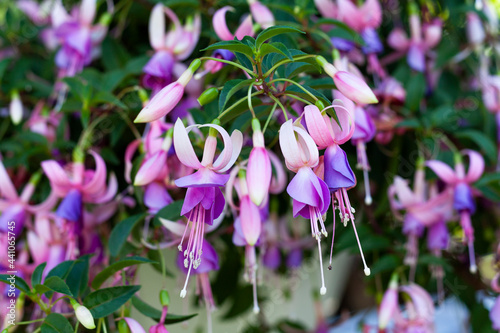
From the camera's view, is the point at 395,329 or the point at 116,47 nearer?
the point at 395,329


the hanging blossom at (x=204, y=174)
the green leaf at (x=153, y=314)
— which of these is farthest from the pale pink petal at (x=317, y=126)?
the green leaf at (x=153, y=314)

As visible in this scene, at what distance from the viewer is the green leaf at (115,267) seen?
0.73 meters

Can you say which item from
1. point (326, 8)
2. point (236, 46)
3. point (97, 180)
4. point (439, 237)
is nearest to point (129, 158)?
point (97, 180)

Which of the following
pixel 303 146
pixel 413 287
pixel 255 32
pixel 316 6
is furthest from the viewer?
pixel 316 6

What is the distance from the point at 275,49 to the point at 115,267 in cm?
40

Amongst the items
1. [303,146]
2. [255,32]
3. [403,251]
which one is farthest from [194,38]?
[403,251]

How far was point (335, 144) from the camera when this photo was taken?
64 cm

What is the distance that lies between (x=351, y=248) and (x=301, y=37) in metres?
0.45

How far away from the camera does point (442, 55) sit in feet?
3.99

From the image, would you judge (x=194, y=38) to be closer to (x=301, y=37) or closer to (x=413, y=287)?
(x=301, y=37)

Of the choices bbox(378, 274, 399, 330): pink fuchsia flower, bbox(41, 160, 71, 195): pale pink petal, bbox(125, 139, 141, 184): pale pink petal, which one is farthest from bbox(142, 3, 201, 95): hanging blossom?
bbox(378, 274, 399, 330): pink fuchsia flower

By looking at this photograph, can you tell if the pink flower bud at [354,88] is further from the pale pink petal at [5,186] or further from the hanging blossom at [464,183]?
the pale pink petal at [5,186]

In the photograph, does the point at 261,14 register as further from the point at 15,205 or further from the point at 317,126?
the point at 15,205

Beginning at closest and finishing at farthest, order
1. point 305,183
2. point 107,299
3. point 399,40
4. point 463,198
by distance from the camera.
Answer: point 305,183 < point 107,299 < point 463,198 < point 399,40
